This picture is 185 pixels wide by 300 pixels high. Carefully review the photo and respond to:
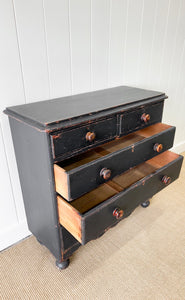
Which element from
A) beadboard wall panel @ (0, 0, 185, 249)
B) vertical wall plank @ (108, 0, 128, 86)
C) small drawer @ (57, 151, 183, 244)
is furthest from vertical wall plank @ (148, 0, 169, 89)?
small drawer @ (57, 151, 183, 244)

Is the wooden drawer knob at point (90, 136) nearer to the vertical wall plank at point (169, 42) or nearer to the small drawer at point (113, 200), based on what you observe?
the small drawer at point (113, 200)

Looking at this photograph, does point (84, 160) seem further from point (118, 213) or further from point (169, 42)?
point (169, 42)

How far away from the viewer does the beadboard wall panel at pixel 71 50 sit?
1034mm

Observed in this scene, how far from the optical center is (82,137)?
942 mm

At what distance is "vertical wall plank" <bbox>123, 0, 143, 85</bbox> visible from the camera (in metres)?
1.41

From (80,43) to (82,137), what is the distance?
0.59 m

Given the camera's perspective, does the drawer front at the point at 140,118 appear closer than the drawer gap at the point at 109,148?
No

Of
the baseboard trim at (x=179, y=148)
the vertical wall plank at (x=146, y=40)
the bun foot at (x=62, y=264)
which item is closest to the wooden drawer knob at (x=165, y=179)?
the bun foot at (x=62, y=264)

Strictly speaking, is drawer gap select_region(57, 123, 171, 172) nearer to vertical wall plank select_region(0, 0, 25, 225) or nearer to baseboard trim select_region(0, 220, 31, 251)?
vertical wall plank select_region(0, 0, 25, 225)

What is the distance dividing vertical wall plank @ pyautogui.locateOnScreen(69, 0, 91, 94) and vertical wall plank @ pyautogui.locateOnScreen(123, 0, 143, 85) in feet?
1.06

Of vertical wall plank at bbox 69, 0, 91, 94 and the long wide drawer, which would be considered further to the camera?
vertical wall plank at bbox 69, 0, 91, 94

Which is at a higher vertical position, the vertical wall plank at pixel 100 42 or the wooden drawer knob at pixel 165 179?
the vertical wall plank at pixel 100 42

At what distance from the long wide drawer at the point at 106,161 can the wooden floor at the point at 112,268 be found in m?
0.51

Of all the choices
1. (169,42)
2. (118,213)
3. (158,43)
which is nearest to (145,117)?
(118,213)
